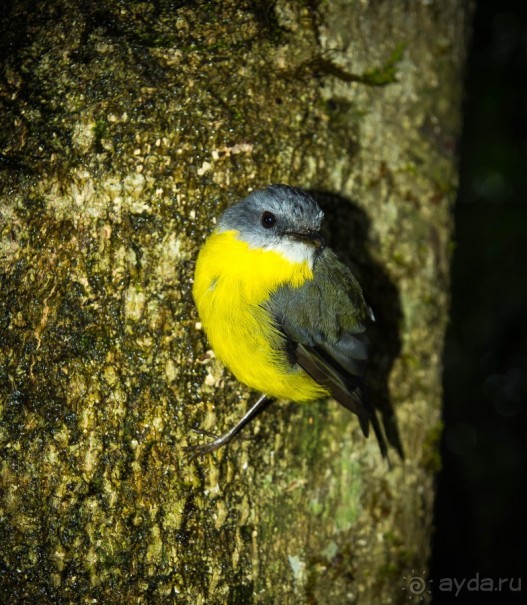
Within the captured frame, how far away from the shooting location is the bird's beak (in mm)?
2652

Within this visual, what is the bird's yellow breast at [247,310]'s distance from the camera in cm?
262

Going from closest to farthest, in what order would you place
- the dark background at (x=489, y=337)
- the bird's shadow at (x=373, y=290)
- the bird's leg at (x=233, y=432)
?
the bird's leg at (x=233, y=432), the bird's shadow at (x=373, y=290), the dark background at (x=489, y=337)

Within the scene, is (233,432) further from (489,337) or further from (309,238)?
(489,337)

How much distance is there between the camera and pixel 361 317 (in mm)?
3043

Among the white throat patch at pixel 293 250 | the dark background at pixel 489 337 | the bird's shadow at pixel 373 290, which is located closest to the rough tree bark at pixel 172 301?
the bird's shadow at pixel 373 290

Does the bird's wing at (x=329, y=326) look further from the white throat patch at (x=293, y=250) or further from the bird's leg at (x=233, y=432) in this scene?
the bird's leg at (x=233, y=432)

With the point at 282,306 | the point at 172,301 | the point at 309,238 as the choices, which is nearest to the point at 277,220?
the point at 309,238

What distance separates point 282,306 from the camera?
285 centimetres

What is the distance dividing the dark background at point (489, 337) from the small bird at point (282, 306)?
13.0 ft

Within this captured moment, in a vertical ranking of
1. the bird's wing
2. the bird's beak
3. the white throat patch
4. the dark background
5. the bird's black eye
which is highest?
the bird's black eye

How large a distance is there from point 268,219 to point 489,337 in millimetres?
5177

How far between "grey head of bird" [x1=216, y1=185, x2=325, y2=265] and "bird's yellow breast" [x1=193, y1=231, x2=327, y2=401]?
51 mm

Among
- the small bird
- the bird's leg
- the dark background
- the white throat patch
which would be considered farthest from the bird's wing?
the dark background

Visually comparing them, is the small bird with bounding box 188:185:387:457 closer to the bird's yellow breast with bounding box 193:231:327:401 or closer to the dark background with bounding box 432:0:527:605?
the bird's yellow breast with bounding box 193:231:327:401
